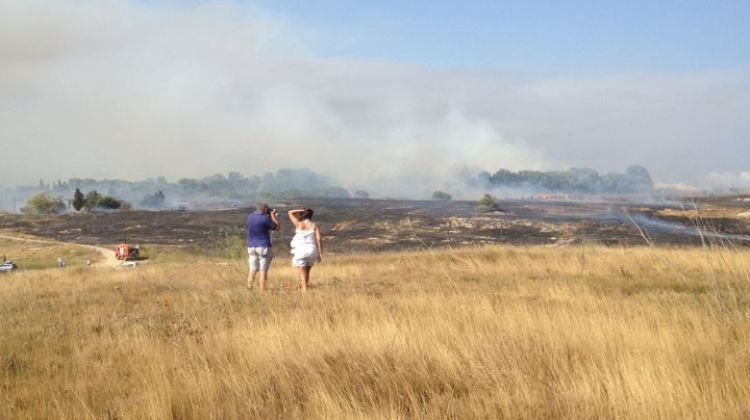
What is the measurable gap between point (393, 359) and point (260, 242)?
24.8 feet

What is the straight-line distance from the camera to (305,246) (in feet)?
36.5

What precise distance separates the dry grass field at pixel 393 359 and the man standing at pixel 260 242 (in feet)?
9.67

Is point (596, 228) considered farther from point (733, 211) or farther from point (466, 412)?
point (466, 412)

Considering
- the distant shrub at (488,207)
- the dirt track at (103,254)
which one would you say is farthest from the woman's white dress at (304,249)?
the distant shrub at (488,207)

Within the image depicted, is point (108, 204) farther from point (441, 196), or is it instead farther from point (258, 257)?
point (258, 257)

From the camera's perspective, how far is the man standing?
11.8 metres

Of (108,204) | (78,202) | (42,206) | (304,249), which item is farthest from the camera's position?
(42,206)

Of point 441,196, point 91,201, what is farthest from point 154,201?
point 441,196

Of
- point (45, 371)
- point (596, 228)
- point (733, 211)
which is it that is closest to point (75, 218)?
point (596, 228)

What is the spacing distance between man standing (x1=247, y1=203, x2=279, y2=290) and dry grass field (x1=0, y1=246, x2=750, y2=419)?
2.95 m

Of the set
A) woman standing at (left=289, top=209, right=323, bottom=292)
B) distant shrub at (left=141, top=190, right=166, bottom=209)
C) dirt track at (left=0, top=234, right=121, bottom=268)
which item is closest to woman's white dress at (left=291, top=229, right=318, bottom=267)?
woman standing at (left=289, top=209, right=323, bottom=292)

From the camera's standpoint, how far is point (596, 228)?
48.6 m

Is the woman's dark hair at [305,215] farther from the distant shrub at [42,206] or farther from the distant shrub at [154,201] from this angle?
the distant shrub at [154,201]

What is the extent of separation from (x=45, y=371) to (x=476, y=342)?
3.88 meters
